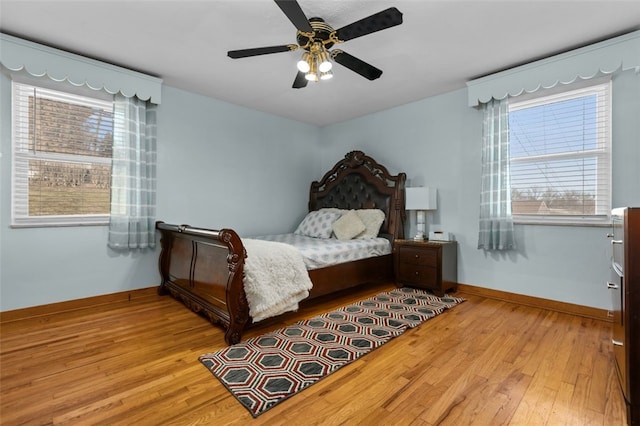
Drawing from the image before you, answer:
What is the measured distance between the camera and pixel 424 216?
381 centimetres

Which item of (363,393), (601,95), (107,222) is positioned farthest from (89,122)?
(601,95)

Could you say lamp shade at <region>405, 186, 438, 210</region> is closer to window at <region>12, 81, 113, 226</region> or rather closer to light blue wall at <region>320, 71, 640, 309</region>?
light blue wall at <region>320, 71, 640, 309</region>

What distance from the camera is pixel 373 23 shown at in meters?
1.83

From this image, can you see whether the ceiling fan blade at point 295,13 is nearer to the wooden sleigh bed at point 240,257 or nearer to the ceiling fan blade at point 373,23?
the ceiling fan blade at point 373,23

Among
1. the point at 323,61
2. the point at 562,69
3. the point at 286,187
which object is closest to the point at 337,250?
the point at 323,61

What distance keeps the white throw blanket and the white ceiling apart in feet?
5.83

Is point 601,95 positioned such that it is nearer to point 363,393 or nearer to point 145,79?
point 363,393

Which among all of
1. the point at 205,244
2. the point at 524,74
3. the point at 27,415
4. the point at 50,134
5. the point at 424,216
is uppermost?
the point at 524,74

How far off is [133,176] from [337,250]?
2.31 m

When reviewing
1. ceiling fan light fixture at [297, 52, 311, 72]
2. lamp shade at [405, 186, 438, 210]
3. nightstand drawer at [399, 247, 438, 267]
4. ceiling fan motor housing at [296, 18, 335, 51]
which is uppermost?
ceiling fan motor housing at [296, 18, 335, 51]

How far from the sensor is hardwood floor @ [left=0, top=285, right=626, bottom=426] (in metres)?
1.44

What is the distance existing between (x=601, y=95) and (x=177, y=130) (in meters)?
4.39

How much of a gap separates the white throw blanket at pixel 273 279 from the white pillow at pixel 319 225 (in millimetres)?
1326

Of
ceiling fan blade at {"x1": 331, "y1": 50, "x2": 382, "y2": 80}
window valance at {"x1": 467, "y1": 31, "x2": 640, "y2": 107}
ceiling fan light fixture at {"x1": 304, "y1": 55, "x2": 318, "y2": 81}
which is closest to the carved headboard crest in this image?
window valance at {"x1": 467, "y1": 31, "x2": 640, "y2": 107}
